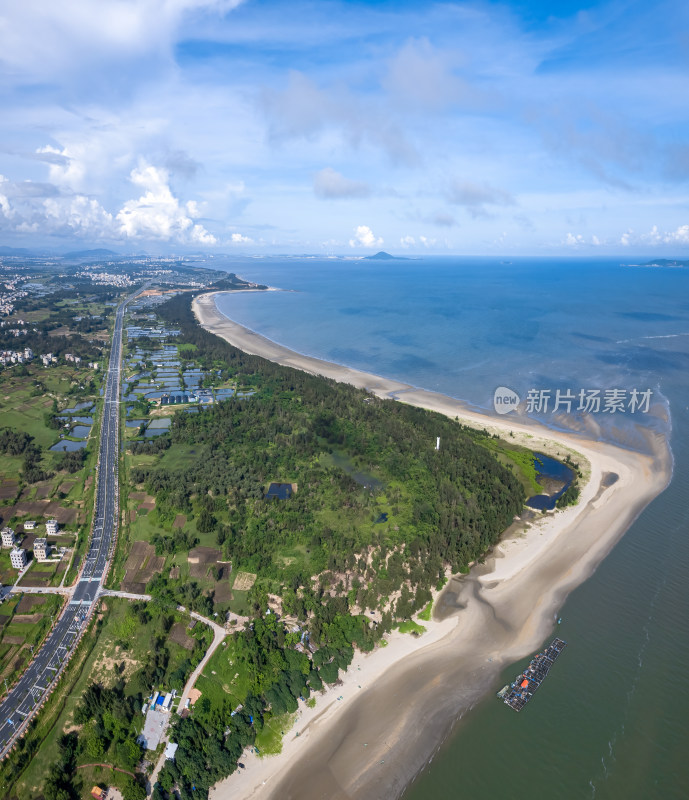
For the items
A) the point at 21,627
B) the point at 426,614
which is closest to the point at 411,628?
the point at 426,614

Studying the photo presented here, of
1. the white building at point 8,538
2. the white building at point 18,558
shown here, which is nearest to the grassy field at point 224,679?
the white building at point 18,558

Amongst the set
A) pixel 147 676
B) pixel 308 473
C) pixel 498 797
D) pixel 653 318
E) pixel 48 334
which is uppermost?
pixel 653 318

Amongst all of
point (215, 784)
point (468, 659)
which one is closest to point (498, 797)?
point (468, 659)

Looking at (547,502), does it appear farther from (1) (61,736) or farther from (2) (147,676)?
(1) (61,736)
